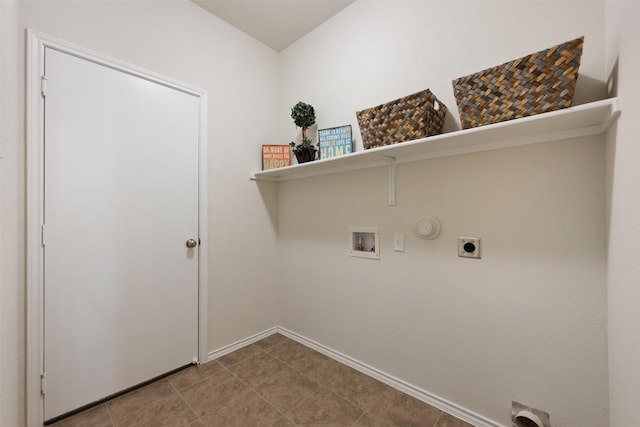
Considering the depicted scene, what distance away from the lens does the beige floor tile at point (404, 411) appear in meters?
1.34

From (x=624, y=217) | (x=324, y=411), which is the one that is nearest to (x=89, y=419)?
(x=324, y=411)

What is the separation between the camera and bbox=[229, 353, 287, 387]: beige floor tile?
1704 mm

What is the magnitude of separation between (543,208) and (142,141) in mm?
2284

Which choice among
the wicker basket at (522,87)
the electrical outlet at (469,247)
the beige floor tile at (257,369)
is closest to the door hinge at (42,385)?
the beige floor tile at (257,369)

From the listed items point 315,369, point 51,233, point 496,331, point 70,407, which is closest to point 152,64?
point 51,233

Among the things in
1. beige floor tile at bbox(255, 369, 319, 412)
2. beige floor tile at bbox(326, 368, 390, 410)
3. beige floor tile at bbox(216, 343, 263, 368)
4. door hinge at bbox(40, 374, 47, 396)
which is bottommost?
beige floor tile at bbox(216, 343, 263, 368)

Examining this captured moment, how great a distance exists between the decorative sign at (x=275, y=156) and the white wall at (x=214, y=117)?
0.37 ft

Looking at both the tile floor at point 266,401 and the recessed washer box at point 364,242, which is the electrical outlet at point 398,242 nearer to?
the recessed washer box at point 364,242

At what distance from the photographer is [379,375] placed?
5.52 ft

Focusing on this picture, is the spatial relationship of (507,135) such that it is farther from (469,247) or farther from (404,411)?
(404,411)

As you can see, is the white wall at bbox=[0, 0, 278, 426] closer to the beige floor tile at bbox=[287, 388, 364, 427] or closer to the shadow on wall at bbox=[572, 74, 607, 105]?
the beige floor tile at bbox=[287, 388, 364, 427]

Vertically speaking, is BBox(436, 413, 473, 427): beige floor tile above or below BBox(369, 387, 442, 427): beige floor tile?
above

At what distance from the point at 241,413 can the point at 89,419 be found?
0.82 meters

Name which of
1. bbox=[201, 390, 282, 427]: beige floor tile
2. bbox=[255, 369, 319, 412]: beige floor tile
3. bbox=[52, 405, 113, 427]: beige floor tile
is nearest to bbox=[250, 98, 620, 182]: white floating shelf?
bbox=[255, 369, 319, 412]: beige floor tile
